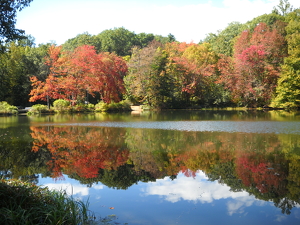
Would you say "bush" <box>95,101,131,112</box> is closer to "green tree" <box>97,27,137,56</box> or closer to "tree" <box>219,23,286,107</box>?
"tree" <box>219,23,286,107</box>

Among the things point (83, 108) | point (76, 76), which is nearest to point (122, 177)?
point (83, 108)

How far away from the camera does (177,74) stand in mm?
31953

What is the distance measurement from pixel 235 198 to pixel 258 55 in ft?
86.9

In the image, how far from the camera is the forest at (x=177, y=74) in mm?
27344

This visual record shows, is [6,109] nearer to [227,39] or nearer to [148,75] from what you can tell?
[148,75]

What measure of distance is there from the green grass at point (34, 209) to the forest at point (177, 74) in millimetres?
23440

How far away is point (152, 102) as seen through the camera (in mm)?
31734

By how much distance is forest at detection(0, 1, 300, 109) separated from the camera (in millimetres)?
27344

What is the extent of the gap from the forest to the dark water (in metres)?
17.1

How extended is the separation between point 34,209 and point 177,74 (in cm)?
2926

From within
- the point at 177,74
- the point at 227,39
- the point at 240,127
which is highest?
the point at 227,39

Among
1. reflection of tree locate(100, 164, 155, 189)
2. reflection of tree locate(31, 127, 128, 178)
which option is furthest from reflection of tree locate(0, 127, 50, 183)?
reflection of tree locate(100, 164, 155, 189)

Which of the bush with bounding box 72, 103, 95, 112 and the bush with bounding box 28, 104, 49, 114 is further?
the bush with bounding box 72, 103, 95, 112

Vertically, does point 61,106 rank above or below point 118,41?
below
